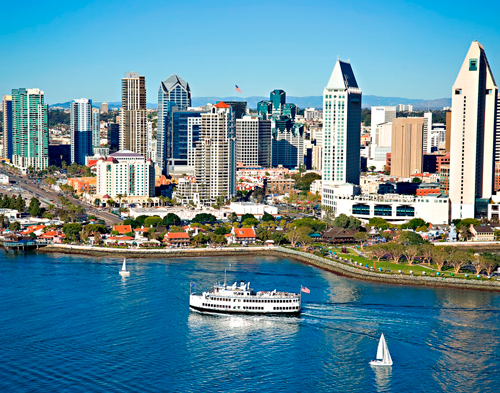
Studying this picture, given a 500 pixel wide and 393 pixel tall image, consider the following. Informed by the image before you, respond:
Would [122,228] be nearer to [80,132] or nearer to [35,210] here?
[35,210]

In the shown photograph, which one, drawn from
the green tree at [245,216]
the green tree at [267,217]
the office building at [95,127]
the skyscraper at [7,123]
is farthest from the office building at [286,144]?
the green tree at [267,217]

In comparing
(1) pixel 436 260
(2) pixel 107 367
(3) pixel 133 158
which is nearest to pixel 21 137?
(3) pixel 133 158

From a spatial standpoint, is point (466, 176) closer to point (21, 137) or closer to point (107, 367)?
point (107, 367)

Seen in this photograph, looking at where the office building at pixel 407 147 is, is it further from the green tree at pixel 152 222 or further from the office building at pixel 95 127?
the office building at pixel 95 127

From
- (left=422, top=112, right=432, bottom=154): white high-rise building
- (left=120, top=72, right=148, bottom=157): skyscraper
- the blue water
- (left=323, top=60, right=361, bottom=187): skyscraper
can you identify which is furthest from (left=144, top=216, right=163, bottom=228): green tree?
(left=422, top=112, right=432, bottom=154): white high-rise building

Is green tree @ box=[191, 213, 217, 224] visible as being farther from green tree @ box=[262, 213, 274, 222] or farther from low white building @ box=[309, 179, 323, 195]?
low white building @ box=[309, 179, 323, 195]

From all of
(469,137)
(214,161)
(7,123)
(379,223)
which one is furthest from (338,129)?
(7,123)
